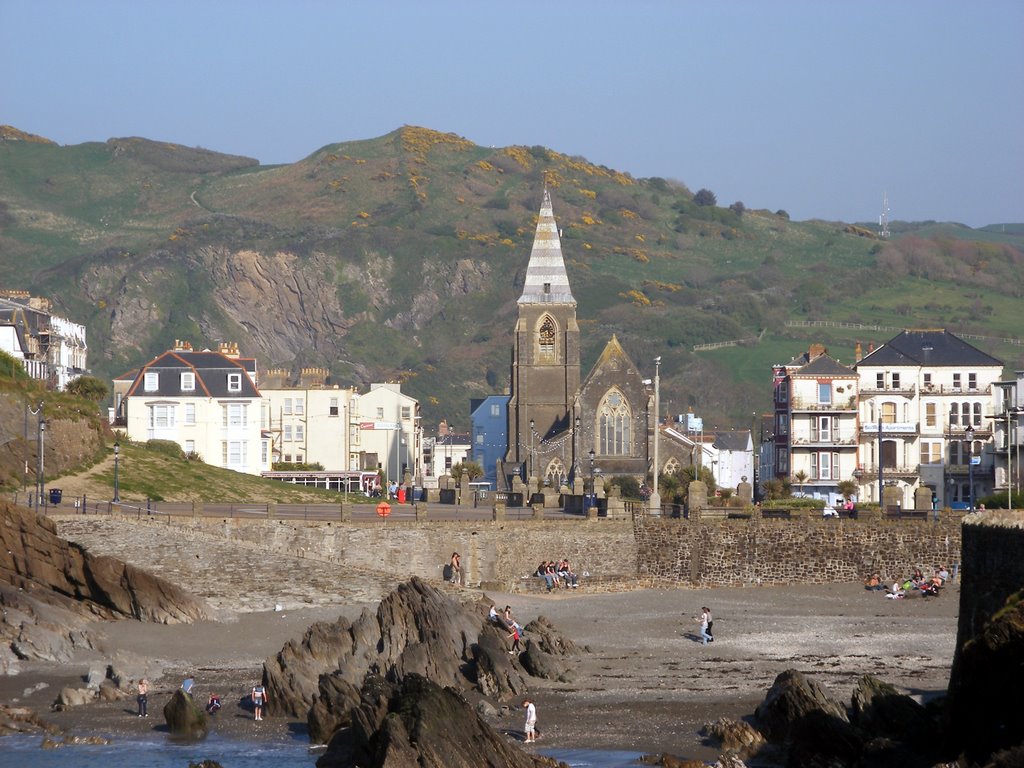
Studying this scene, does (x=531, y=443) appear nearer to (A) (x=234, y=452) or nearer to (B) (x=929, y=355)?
(A) (x=234, y=452)

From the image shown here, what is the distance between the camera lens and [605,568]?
60812mm

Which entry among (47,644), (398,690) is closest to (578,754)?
(398,690)

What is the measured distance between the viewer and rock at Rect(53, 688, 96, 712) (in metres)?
41.7

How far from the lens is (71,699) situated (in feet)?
138

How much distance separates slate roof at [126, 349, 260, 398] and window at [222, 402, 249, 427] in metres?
0.42

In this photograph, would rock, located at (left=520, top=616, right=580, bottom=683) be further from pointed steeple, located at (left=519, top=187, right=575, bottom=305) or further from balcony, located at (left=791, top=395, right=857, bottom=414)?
pointed steeple, located at (left=519, top=187, right=575, bottom=305)

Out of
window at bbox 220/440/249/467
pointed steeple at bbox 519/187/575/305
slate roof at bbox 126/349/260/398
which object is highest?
pointed steeple at bbox 519/187/575/305

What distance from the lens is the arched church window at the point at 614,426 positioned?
95750 mm

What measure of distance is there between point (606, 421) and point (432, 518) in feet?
117

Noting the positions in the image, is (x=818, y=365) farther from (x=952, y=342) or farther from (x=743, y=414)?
(x=743, y=414)

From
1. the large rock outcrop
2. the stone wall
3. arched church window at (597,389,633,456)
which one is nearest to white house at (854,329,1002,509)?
the stone wall

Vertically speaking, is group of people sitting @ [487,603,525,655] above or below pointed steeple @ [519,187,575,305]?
below

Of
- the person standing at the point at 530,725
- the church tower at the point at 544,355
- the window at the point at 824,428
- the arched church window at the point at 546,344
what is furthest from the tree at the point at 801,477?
the person standing at the point at 530,725

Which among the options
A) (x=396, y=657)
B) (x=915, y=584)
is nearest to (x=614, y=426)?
(x=915, y=584)
